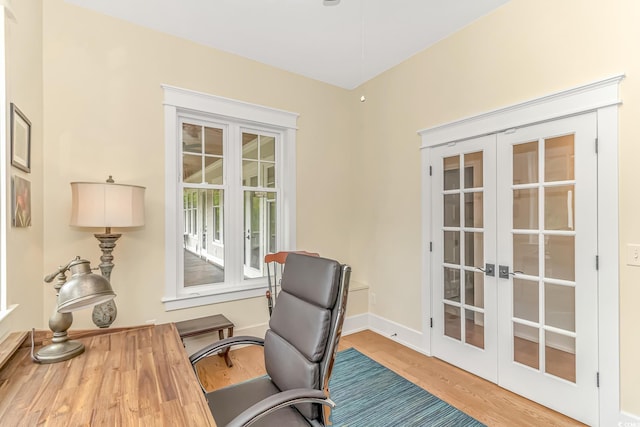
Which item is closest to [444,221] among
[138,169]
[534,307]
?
[534,307]

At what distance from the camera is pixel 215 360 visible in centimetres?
288

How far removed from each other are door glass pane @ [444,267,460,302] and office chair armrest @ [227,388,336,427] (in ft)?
6.37

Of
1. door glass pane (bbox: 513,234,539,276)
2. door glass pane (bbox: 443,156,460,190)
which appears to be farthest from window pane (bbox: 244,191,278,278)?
door glass pane (bbox: 513,234,539,276)

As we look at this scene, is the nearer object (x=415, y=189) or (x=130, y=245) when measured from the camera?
(x=130, y=245)

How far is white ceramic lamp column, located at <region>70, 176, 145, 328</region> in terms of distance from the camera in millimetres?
2080

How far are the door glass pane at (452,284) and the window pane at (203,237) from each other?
7.29 ft

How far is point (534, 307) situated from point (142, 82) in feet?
12.0

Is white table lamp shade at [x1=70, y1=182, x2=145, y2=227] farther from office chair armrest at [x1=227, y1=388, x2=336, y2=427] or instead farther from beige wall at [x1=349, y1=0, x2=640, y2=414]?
beige wall at [x1=349, y1=0, x2=640, y2=414]

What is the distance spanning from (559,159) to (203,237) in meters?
3.07

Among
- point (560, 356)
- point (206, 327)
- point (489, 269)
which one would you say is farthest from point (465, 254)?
point (206, 327)

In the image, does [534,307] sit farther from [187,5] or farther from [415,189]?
[187,5]

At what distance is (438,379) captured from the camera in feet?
8.47

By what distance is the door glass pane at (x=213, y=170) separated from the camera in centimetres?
309

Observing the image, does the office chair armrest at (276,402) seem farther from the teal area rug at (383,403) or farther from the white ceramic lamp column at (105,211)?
the white ceramic lamp column at (105,211)
